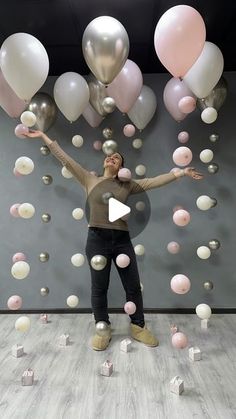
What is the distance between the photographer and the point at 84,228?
284cm

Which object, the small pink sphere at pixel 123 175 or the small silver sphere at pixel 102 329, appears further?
the small pink sphere at pixel 123 175

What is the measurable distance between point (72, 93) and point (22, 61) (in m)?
0.44

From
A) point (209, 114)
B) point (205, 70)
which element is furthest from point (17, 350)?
point (205, 70)

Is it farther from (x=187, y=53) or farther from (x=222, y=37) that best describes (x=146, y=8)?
(x=222, y=37)

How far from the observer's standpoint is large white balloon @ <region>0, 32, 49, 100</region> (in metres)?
1.88

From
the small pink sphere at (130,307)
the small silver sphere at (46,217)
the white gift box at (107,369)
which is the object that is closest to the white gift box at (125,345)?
the small pink sphere at (130,307)

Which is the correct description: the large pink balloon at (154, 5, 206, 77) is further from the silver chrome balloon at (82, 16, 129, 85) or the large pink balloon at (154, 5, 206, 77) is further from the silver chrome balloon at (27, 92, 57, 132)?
the silver chrome balloon at (27, 92, 57, 132)

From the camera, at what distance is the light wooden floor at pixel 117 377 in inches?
60.3

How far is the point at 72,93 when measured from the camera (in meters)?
2.27

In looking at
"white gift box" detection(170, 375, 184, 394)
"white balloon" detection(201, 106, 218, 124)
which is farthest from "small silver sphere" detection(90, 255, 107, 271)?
"white balloon" detection(201, 106, 218, 124)

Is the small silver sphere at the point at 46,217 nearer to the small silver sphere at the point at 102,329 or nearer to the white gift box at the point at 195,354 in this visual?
the small silver sphere at the point at 102,329

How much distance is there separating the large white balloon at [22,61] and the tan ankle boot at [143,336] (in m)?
1.51

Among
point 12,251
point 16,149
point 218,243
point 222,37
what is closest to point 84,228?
point 12,251

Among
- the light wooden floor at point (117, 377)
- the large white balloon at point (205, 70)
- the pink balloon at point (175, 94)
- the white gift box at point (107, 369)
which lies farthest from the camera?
the pink balloon at point (175, 94)
